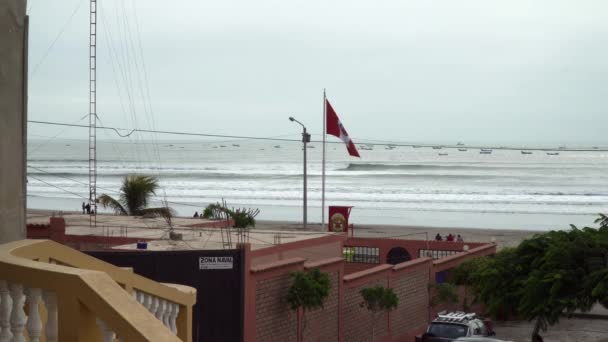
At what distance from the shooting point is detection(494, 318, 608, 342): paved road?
76.5 feet

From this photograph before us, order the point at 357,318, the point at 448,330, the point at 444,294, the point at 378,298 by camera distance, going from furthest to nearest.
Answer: the point at 444,294, the point at 357,318, the point at 378,298, the point at 448,330

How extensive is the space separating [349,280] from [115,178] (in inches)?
3869

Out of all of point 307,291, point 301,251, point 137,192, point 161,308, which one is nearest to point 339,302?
point 301,251

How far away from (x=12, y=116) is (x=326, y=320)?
15176mm

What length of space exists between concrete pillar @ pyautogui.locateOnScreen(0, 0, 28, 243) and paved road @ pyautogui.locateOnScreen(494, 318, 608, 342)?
19.6m

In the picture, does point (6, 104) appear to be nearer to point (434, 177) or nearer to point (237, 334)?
point (237, 334)

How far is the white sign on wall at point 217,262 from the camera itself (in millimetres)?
16203

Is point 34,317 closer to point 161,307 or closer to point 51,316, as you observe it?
point 51,316

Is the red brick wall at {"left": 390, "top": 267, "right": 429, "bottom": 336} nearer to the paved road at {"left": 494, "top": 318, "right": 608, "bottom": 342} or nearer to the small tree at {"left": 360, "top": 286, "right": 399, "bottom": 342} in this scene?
the small tree at {"left": 360, "top": 286, "right": 399, "bottom": 342}

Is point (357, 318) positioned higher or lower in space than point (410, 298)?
lower

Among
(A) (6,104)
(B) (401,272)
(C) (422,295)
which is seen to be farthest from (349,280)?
(A) (6,104)

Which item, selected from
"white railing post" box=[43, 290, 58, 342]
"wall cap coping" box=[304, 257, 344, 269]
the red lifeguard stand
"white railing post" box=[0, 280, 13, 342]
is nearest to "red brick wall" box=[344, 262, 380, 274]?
the red lifeguard stand

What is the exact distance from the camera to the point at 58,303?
3359 millimetres

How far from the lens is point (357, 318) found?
2075 cm
